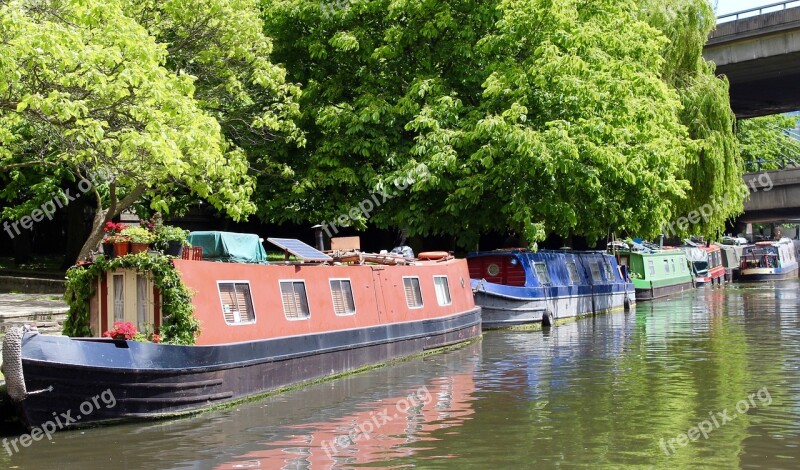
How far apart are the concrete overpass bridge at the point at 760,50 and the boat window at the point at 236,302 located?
2887 centimetres

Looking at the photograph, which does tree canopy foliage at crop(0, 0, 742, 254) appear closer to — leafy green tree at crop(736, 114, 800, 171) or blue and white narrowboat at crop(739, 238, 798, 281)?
blue and white narrowboat at crop(739, 238, 798, 281)

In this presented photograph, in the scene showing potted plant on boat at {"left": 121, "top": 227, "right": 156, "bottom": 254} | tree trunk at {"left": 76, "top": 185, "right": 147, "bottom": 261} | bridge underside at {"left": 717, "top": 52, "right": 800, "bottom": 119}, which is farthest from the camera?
bridge underside at {"left": 717, "top": 52, "right": 800, "bottom": 119}

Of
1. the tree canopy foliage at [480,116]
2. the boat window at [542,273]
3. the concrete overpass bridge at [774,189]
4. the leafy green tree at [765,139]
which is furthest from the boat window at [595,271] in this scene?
the leafy green tree at [765,139]

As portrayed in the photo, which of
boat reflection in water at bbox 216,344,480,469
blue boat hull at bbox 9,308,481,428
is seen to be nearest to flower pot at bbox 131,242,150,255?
blue boat hull at bbox 9,308,481,428

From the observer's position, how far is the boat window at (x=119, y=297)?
14.3 metres

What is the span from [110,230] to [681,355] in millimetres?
11852

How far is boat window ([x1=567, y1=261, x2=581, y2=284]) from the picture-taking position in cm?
3191

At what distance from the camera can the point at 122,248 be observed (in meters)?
14.3

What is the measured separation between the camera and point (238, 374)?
1453 cm

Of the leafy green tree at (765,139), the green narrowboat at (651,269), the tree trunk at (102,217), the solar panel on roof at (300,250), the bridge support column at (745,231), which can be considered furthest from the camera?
the bridge support column at (745,231)

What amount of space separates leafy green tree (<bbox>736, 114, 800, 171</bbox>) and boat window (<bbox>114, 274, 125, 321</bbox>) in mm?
55718

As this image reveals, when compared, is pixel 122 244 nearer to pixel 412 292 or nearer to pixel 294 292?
pixel 294 292

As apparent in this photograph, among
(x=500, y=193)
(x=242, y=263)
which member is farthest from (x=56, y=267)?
(x=242, y=263)

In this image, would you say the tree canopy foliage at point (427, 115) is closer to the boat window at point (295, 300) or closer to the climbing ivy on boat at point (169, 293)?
the boat window at point (295, 300)
